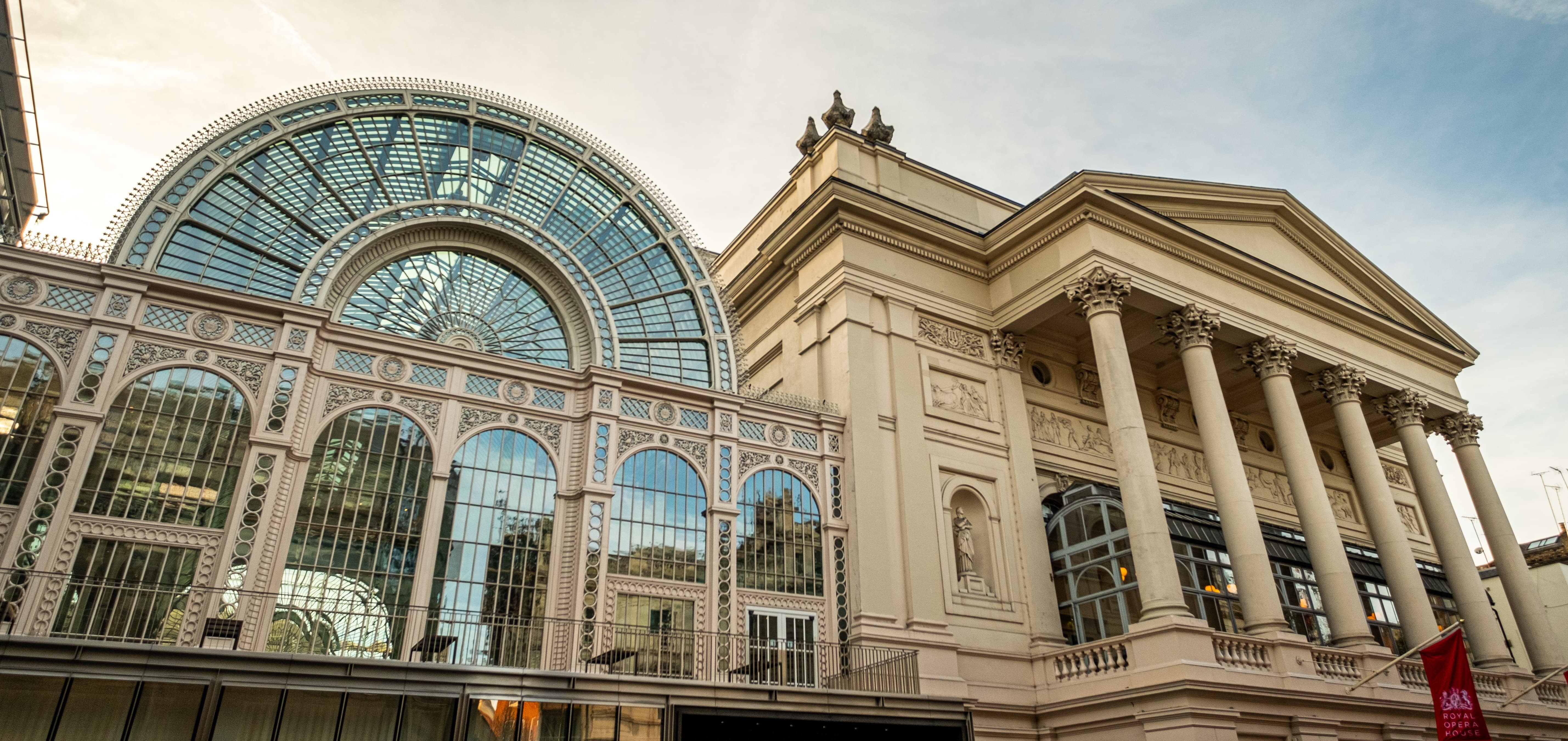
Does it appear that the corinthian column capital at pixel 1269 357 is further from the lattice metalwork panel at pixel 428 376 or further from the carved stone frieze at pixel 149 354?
the carved stone frieze at pixel 149 354

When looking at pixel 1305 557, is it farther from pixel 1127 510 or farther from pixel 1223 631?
pixel 1127 510

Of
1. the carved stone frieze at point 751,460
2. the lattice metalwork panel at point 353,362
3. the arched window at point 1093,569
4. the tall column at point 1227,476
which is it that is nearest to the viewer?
the lattice metalwork panel at point 353,362

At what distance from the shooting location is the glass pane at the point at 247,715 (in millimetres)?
12109

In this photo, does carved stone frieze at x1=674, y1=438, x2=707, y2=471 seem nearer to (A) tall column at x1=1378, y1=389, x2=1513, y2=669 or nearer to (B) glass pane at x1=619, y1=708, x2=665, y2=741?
(B) glass pane at x1=619, y1=708, x2=665, y2=741

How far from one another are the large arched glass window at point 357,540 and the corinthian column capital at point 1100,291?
1445cm

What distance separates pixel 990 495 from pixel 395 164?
1461 cm

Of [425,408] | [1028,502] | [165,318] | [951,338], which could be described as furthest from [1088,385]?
[165,318]

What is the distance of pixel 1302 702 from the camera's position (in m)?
17.9

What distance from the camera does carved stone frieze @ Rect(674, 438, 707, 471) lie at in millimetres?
18922

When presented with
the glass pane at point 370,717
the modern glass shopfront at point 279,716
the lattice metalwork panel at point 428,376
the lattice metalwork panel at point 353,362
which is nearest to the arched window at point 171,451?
the lattice metalwork panel at point 353,362

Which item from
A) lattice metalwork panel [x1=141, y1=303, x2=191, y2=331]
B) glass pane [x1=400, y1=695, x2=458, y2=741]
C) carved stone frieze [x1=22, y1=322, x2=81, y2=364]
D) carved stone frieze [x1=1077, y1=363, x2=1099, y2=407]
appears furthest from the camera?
carved stone frieze [x1=1077, y1=363, x2=1099, y2=407]

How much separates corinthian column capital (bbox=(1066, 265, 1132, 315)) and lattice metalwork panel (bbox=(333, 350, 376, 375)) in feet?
49.5

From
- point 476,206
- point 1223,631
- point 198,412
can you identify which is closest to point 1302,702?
point 1223,631

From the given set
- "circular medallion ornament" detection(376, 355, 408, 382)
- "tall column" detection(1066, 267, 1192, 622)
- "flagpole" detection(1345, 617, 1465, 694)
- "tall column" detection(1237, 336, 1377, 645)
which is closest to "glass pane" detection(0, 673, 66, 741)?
"circular medallion ornament" detection(376, 355, 408, 382)
